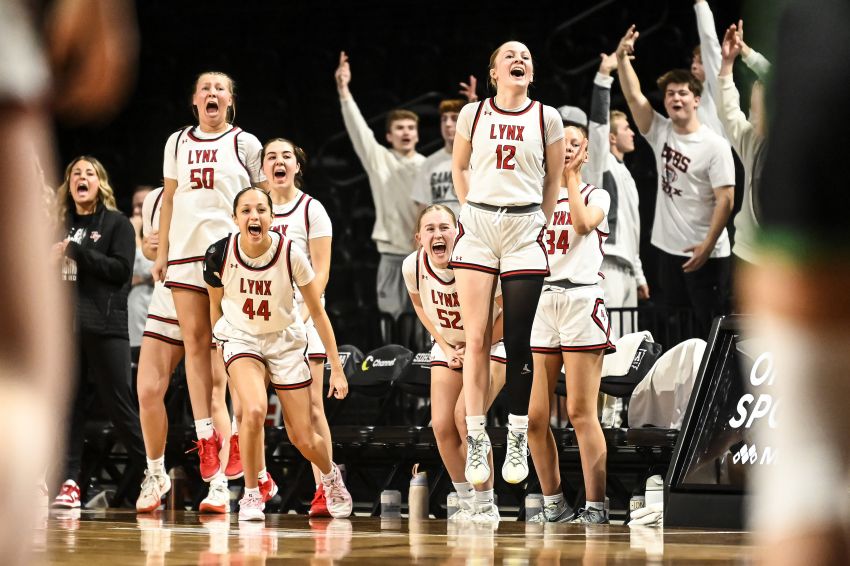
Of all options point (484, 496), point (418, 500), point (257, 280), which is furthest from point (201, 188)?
point (484, 496)

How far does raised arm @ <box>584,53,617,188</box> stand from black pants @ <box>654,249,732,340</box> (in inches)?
28.0

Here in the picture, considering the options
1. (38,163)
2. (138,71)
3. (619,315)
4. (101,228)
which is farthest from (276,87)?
(38,163)

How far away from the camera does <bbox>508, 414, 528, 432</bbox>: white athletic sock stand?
582 centimetres

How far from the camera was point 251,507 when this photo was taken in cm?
646

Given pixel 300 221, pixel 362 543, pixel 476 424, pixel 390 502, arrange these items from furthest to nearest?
pixel 390 502 → pixel 300 221 → pixel 476 424 → pixel 362 543

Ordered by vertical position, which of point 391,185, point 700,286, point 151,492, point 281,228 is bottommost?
point 151,492

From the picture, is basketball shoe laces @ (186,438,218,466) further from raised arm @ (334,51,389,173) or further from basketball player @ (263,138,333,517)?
raised arm @ (334,51,389,173)

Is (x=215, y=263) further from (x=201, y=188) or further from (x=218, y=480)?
(x=218, y=480)

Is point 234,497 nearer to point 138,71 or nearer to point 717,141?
point 717,141

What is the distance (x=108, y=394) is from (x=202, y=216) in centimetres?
146

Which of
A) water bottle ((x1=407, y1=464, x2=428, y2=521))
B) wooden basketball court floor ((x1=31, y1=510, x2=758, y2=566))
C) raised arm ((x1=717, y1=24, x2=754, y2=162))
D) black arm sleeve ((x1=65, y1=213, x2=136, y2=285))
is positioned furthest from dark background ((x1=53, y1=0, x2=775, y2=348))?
wooden basketball court floor ((x1=31, y1=510, x2=758, y2=566))

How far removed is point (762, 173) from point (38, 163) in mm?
632

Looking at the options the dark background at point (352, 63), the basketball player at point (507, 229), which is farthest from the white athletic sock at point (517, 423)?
the dark background at point (352, 63)

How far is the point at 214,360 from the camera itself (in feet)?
23.5
